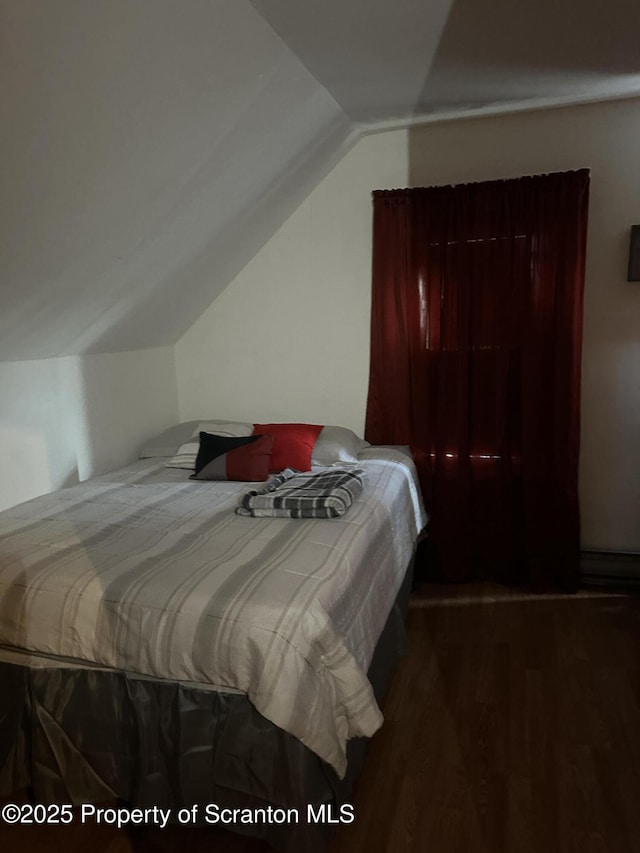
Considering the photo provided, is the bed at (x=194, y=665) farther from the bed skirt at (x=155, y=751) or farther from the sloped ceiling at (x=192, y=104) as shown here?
the sloped ceiling at (x=192, y=104)

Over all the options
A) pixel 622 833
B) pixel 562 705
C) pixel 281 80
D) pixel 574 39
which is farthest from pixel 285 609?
pixel 574 39

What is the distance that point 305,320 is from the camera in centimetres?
335

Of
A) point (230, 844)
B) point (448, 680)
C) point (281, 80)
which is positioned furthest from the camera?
point (448, 680)

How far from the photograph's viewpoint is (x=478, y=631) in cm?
265

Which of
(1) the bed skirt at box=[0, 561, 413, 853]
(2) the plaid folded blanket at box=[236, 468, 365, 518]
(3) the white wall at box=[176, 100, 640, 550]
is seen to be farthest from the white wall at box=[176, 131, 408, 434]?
(1) the bed skirt at box=[0, 561, 413, 853]

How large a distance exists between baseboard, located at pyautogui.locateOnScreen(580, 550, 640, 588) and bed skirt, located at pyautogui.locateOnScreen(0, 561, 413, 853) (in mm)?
1767

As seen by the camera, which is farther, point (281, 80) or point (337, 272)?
point (337, 272)

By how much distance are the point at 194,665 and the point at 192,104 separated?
1597 millimetres

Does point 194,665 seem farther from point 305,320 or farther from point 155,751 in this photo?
point 305,320

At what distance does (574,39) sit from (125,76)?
1.56m

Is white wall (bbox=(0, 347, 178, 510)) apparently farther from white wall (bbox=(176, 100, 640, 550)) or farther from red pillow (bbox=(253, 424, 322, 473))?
red pillow (bbox=(253, 424, 322, 473))

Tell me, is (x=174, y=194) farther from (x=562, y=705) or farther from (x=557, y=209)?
(x=562, y=705)

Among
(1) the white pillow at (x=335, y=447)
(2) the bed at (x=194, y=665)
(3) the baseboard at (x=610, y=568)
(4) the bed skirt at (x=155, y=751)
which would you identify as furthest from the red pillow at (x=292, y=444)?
(3) the baseboard at (x=610, y=568)

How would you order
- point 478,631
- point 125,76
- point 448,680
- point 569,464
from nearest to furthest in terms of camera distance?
point 125,76
point 448,680
point 478,631
point 569,464
